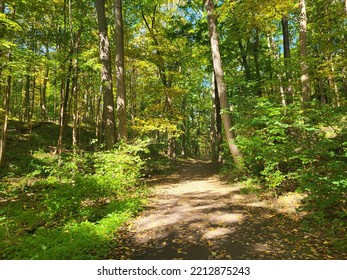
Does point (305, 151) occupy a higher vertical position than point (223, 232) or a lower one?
higher

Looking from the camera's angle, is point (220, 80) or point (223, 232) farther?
point (220, 80)

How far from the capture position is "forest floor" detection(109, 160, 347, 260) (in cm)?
427

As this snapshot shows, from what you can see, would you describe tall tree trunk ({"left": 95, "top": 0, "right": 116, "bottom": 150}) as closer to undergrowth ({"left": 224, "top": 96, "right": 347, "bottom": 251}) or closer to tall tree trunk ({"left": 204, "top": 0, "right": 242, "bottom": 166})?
tall tree trunk ({"left": 204, "top": 0, "right": 242, "bottom": 166})

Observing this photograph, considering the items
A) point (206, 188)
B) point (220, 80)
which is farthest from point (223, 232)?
point (220, 80)

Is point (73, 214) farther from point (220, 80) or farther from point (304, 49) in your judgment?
point (304, 49)

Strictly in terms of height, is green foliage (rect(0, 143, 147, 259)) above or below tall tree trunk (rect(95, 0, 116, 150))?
below

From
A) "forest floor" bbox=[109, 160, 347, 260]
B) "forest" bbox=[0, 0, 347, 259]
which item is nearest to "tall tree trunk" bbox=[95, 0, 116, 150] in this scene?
"forest" bbox=[0, 0, 347, 259]

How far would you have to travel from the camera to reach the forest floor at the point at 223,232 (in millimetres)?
4273

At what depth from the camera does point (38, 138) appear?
1855cm

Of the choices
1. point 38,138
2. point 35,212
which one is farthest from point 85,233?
point 38,138

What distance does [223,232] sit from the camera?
5.22 meters

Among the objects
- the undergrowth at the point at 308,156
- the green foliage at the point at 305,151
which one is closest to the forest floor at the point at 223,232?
the undergrowth at the point at 308,156

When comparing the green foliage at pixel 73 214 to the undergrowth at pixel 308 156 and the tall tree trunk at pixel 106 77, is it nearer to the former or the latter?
the tall tree trunk at pixel 106 77

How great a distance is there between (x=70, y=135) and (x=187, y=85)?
11127 mm
